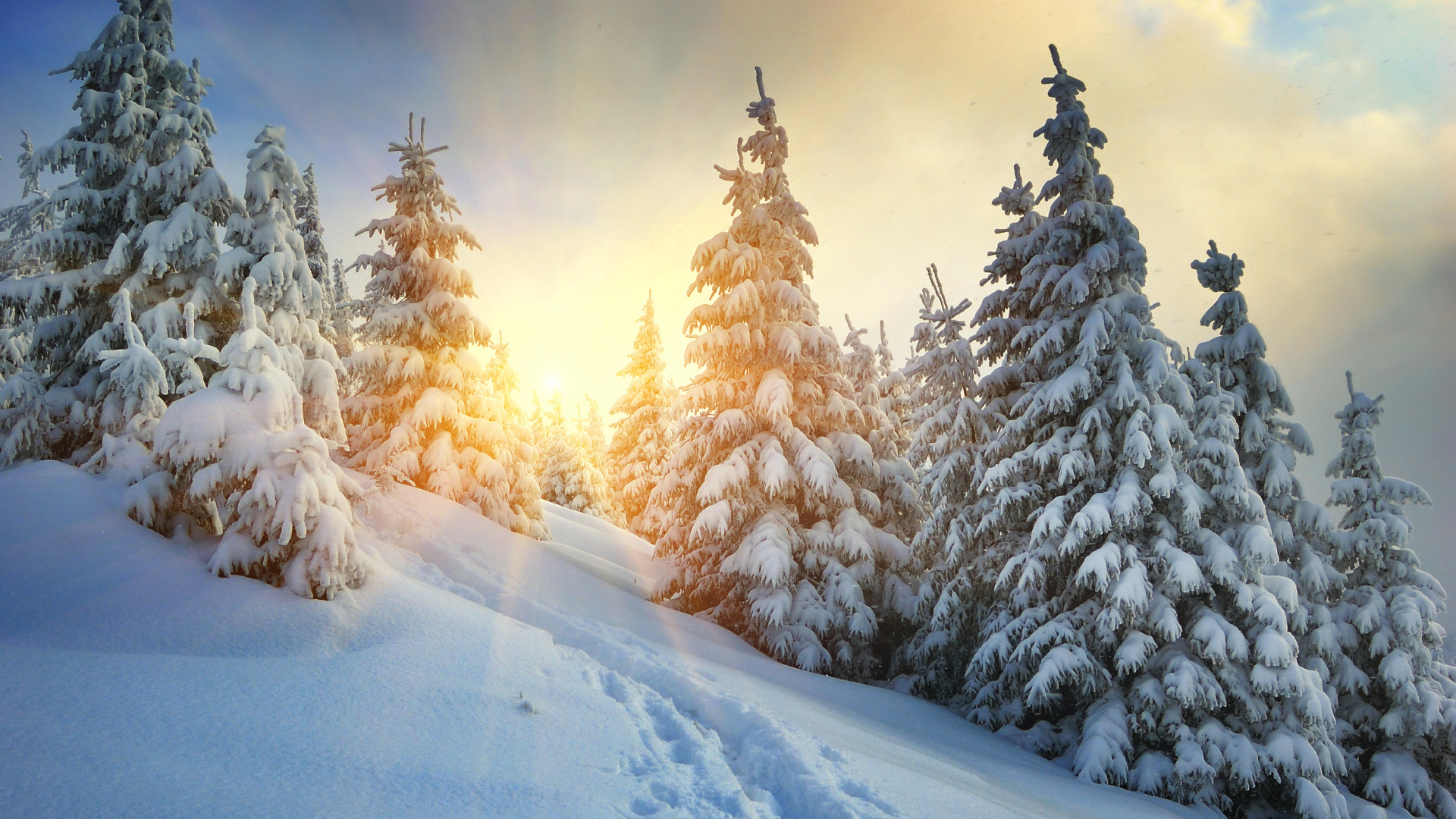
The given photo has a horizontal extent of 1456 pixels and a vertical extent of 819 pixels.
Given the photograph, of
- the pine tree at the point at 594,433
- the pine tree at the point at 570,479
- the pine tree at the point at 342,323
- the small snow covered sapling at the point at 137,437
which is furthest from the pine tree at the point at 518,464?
the pine tree at the point at 594,433

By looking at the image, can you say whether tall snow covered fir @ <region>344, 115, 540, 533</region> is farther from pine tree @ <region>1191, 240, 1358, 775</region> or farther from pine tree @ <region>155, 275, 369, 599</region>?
pine tree @ <region>1191, 240, 1358, 775</region>

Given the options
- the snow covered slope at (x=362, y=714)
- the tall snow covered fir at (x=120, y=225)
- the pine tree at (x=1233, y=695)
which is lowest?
the snow covered slope at (x=362, y=714)

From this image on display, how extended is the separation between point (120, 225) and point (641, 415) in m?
20.9

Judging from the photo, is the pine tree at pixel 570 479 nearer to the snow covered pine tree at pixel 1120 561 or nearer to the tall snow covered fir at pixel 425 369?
the tall snow covered fir at pixel 425 369

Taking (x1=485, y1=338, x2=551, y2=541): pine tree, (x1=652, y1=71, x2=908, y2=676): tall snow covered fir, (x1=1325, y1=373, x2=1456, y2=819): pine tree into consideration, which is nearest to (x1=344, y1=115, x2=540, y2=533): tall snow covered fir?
(x1=485, y1=338, x2=551, y2=541): pine tree

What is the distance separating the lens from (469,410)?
15.8 metres

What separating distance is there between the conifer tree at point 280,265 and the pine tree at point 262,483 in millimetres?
6216

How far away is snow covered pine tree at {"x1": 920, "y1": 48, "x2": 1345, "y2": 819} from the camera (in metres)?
10.1

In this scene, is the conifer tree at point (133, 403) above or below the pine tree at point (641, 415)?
below

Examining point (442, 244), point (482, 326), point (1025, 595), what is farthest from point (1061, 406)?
point (442, 244)

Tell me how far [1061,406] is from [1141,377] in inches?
63.9

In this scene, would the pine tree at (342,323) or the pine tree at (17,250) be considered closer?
the pine tree at (17,250)

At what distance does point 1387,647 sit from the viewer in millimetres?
14047

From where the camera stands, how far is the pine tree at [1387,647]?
13.5 meters
